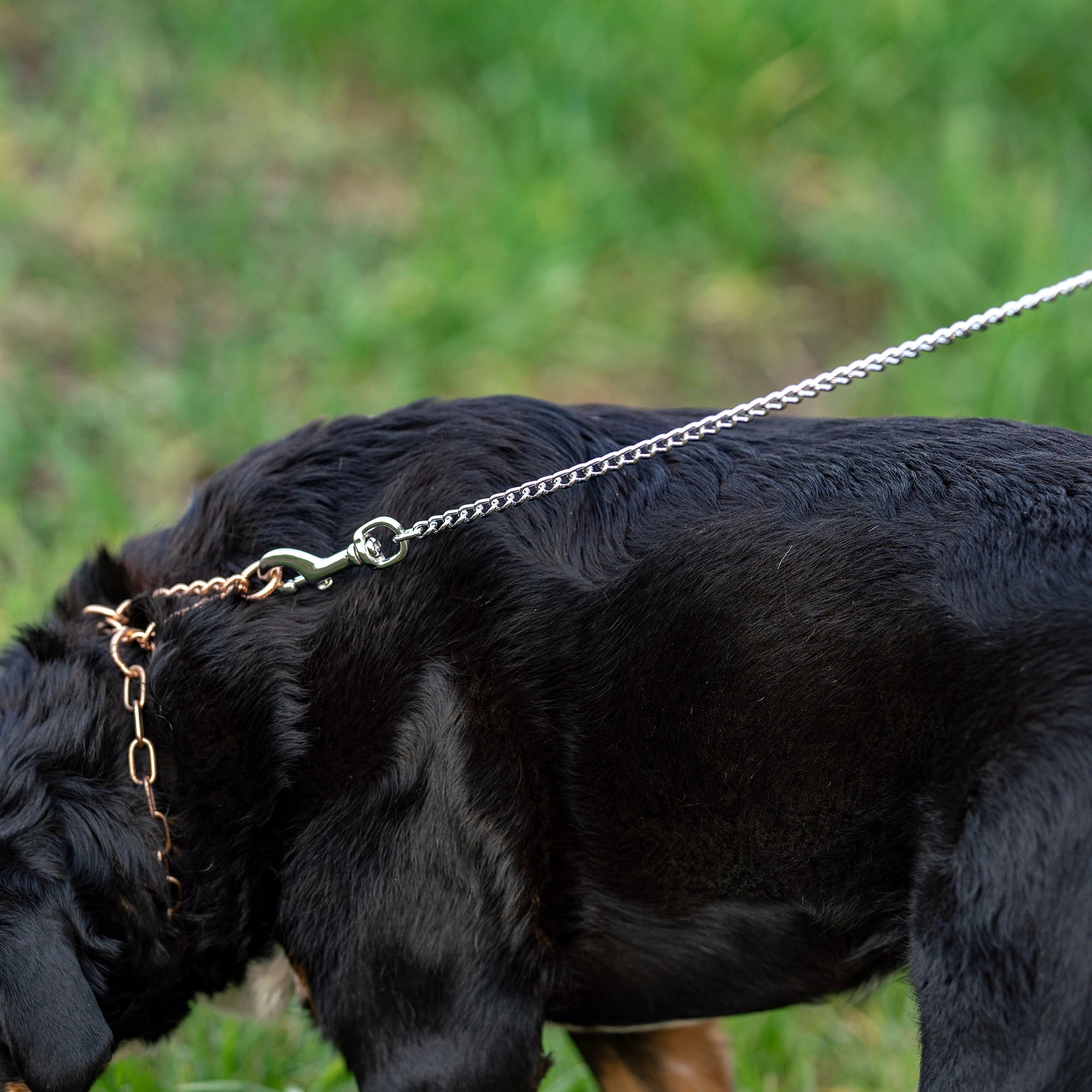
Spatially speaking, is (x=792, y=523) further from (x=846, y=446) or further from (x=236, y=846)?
(x=236, y=846)

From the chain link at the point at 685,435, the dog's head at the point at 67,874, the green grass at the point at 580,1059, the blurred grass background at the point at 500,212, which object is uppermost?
the blurred grass background at the point at 500,212

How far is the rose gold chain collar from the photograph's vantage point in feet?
6.60

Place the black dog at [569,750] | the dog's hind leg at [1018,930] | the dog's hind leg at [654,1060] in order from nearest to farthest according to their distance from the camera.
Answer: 1. the dog's hind leg at [1018,930]
2. the black dog at [569,750]
3. the dog's hind leg at [654,1060]

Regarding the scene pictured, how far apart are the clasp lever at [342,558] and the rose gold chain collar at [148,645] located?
0.03 metres

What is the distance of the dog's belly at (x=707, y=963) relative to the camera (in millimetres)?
1948

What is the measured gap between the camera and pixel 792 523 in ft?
6.05

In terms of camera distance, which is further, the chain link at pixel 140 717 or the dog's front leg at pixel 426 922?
the chain link at pixel 140 717

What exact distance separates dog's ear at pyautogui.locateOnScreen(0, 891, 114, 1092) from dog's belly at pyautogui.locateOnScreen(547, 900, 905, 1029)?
0.72 m

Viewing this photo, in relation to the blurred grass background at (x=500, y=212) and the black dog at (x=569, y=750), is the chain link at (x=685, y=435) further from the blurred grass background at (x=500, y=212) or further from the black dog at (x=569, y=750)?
the blurred grass background at (x=500, y=212)

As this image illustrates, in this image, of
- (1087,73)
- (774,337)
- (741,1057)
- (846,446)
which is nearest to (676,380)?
(774,337)

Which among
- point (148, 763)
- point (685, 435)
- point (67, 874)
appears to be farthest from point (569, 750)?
point (67, 874)

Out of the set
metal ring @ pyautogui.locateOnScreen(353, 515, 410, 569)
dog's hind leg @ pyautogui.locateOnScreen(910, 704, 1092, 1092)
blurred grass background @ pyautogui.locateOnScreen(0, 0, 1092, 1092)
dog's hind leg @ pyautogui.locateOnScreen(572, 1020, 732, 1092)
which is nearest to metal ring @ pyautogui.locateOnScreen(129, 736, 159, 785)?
metal ring @ pyautogui.locateOnScreen(353, 515, 410, 569)

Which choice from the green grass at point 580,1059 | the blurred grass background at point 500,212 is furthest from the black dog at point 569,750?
the blurred grass background at point 500,212

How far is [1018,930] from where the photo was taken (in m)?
1.56
